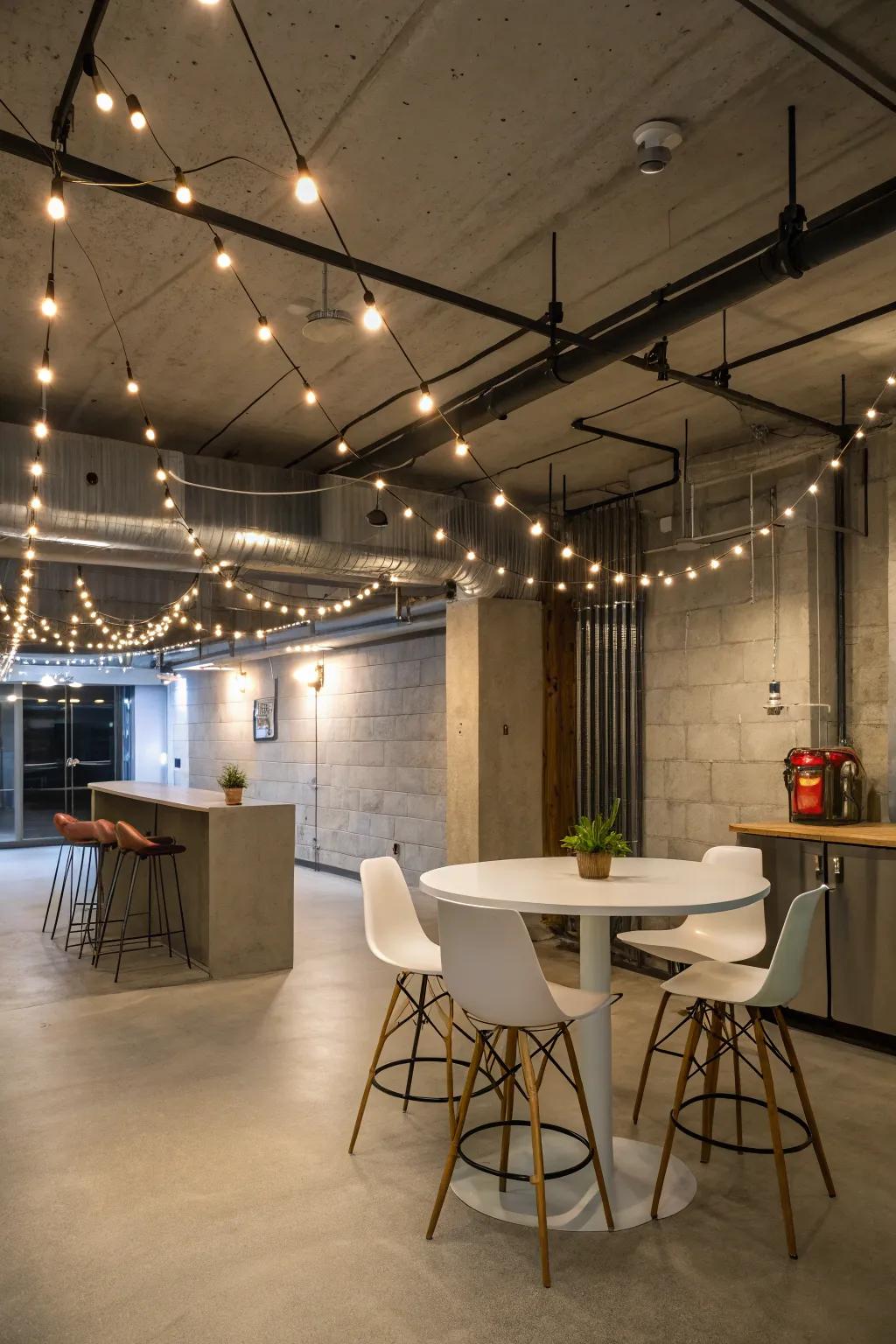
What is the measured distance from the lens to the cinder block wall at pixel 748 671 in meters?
5.16

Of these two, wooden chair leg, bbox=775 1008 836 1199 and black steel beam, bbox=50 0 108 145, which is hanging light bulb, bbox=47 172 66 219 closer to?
black steel beam, bbox=50 0 108 145

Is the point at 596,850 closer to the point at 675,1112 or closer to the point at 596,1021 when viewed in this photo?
the point at 596,1021

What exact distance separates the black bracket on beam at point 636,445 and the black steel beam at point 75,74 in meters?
3.31

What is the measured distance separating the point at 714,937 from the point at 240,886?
3.12 metres

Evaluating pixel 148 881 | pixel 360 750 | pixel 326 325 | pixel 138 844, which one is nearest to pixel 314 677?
pixel 360 750

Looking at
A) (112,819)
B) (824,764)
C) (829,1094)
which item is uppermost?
(824,764)

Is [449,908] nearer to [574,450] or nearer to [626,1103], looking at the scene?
[626,1103]

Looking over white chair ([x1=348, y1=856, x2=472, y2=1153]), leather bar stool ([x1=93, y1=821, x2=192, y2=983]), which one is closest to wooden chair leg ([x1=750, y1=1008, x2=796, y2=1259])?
white chair ([x1=348, y1=856, x2=472, y2=1153])

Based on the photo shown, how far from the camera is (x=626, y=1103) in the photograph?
3.65 meters

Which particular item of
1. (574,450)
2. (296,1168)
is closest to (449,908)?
(296,1168)

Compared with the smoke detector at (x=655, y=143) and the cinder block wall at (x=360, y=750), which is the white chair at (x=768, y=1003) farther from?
the cinder block wall at (x=360, y=750)

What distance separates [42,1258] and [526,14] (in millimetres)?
3614

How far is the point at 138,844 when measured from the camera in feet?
18.5

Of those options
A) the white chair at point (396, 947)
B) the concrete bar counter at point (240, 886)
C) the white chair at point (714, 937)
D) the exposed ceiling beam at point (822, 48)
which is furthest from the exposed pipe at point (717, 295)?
the concrete bar counter at point (240, 886)
